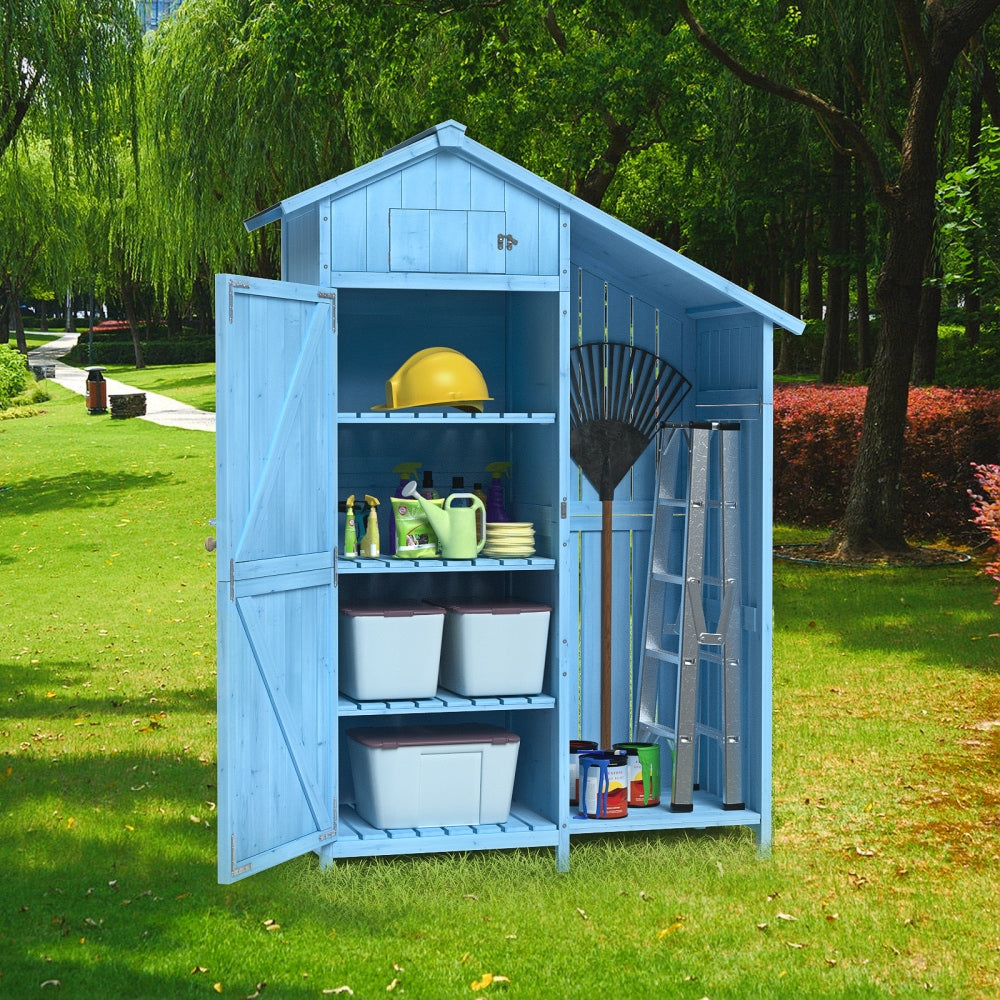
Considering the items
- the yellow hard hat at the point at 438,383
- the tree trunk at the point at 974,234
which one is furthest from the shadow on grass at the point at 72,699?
the tree trunk at the point at 974,234

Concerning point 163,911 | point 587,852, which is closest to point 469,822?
point 587,852

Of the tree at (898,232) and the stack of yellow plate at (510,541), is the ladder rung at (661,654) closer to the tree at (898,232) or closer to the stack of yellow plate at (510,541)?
the stack of yellow plate at (510,541)

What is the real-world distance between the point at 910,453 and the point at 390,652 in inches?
423

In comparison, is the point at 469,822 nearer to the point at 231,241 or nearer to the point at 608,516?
the point at 608,516

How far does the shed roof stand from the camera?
18.4 feet

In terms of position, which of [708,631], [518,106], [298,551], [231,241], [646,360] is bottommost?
[708,631]

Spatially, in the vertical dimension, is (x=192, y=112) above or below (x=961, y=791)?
above

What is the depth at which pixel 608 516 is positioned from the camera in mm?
6465

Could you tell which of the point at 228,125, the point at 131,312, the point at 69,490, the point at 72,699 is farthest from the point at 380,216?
the point at 131,312

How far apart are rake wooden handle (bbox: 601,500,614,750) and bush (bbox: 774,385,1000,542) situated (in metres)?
8.58

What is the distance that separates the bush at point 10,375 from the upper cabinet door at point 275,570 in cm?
2854

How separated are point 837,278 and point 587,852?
23.8 meters

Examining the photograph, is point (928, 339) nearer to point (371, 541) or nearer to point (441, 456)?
point (441, 456)

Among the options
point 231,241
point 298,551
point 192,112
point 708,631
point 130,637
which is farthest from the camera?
point 231,241
